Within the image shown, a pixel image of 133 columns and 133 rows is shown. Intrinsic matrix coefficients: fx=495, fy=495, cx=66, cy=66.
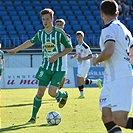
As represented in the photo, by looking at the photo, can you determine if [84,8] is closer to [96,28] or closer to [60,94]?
[96,28]

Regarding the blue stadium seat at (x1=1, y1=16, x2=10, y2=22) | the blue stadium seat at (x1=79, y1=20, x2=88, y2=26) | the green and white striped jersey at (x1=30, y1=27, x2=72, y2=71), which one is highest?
the blue stadium seat at (x1=1, y1=16, x2=10, y2=22)

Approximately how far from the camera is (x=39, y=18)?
34.8 metres

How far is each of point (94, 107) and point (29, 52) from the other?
17429 millimetres

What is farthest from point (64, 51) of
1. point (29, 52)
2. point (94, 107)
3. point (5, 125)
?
point (29, 52)

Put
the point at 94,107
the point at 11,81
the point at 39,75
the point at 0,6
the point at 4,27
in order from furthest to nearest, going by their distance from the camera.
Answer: the point at 0,6 < the point at 4,27 < the point at 11,81 < the point at 94,107 < the point at 39,75

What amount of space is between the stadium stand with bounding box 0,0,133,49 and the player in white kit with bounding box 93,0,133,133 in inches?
972

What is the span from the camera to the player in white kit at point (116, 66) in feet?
20.4

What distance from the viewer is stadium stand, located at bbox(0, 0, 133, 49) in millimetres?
31781

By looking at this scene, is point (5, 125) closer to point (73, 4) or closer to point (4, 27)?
point (4, 27)

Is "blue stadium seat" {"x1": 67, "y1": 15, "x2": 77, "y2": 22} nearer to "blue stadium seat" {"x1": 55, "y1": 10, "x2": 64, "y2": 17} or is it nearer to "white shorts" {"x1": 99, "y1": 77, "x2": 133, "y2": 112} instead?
"blue stadium seat" {"x1": 55, "y1": 10, "x2": 64, "y2": 17}

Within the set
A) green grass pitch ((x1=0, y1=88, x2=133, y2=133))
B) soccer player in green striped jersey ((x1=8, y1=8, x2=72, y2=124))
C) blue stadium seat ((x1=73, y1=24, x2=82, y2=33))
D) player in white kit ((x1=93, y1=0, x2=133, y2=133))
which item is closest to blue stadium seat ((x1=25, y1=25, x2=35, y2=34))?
blue stadium seat ((x1=73, y1=24, x2=82, y2=33))

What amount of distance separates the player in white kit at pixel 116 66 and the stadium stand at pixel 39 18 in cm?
2469

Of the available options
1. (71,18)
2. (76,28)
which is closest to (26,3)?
(71,18)

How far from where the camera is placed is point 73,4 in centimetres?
3716
